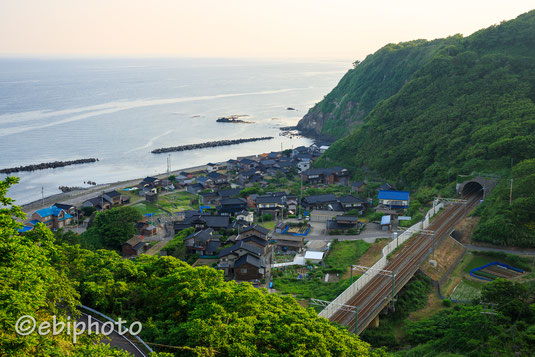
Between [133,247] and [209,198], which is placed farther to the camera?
[209,198]

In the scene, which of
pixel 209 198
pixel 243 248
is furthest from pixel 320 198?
pixel 243 248

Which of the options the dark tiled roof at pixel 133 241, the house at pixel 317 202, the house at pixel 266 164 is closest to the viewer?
the dark tiled roof at pixel 133 241

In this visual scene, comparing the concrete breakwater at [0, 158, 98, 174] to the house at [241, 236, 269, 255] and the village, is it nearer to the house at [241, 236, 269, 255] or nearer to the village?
the village

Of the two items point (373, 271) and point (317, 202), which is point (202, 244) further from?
point (317, 202)

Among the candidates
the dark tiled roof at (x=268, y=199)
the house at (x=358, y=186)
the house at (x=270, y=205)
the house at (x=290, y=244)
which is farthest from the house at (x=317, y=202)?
the house at (x=290, y=244)

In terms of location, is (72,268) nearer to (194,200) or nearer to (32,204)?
(194,200)

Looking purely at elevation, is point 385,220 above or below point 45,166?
above

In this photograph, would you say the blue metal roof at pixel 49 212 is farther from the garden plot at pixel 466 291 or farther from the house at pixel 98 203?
the garden plot at pixel 466 291
